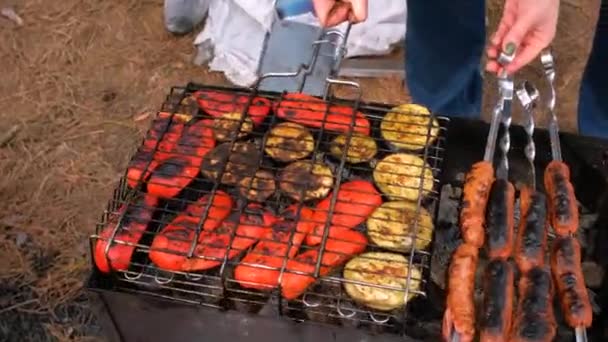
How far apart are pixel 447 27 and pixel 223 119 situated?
1419mm

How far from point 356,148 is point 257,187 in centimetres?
38

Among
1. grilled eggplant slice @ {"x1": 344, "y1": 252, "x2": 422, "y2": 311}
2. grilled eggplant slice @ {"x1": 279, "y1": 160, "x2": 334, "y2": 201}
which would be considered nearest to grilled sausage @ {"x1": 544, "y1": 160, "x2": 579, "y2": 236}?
grilled eggplant slice @ {"x1": 344, "y1": 252, "x2": 422, "y2": 311}

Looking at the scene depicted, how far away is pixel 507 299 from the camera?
1.86 metres

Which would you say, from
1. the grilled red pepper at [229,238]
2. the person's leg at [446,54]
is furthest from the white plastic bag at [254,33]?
the grilled red pepper at [229,238]

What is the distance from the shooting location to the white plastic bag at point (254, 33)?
13.2 feet

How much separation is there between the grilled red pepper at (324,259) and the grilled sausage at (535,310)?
486mm

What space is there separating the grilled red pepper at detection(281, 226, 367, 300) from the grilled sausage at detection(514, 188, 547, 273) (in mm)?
468

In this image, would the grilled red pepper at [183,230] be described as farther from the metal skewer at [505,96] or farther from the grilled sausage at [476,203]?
the metal skewer at [505,96]

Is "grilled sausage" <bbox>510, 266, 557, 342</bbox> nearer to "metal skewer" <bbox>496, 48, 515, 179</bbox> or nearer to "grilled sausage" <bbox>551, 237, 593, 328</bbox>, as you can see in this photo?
"grilled sausage" <bbox>551, 237, 593, 328</bbox>

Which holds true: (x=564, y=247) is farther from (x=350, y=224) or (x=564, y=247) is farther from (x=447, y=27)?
(x=447, y=27)

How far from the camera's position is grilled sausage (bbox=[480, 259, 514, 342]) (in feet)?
5.92

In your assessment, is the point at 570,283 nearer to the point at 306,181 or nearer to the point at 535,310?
the point at 535,310

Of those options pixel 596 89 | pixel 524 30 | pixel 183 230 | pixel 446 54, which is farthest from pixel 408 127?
pixel 596 89

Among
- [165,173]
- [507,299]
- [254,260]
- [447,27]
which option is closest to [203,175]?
[165,173]
